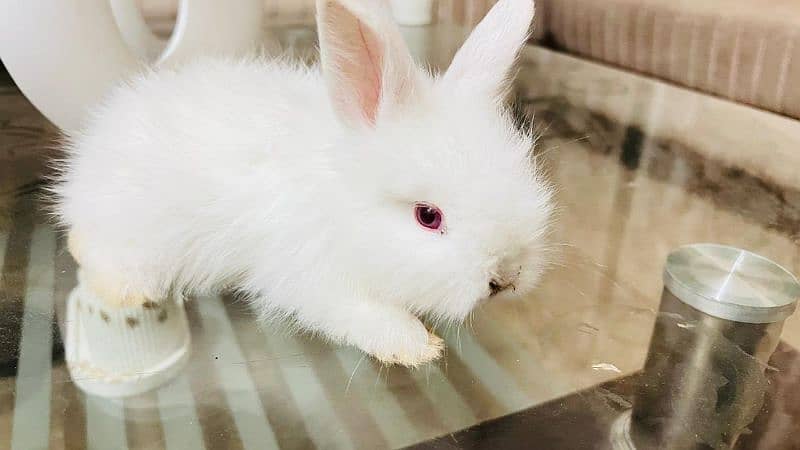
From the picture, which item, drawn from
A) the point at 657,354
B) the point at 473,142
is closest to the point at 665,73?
the point at 657,354

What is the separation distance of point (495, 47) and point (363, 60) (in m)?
0.12

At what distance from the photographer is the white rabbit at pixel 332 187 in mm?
517

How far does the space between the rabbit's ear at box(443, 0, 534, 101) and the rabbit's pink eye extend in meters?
0.11


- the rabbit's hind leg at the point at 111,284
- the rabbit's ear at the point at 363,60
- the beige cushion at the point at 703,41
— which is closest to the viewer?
the rabbit's ear at the point at 363,60

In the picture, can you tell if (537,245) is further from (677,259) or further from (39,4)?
(39,4)

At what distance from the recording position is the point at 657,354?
641 mm

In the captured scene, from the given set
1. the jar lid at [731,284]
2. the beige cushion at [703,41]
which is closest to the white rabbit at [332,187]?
the jar lid at [731,284]

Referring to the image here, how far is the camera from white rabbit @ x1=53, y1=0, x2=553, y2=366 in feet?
1.69

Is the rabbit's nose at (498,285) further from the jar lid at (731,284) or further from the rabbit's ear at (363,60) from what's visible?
the jar lid at (731,284)

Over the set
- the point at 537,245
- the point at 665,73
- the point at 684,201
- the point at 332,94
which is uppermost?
the point at 332,94

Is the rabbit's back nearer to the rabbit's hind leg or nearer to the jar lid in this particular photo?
the rabbit's hind leg

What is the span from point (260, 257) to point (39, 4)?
35cm

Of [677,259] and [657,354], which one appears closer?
[657,354]

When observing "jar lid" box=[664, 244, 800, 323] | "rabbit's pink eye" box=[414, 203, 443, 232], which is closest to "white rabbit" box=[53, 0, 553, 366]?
"rabbit's pink eye" box=[414, 203, 443, 232]
